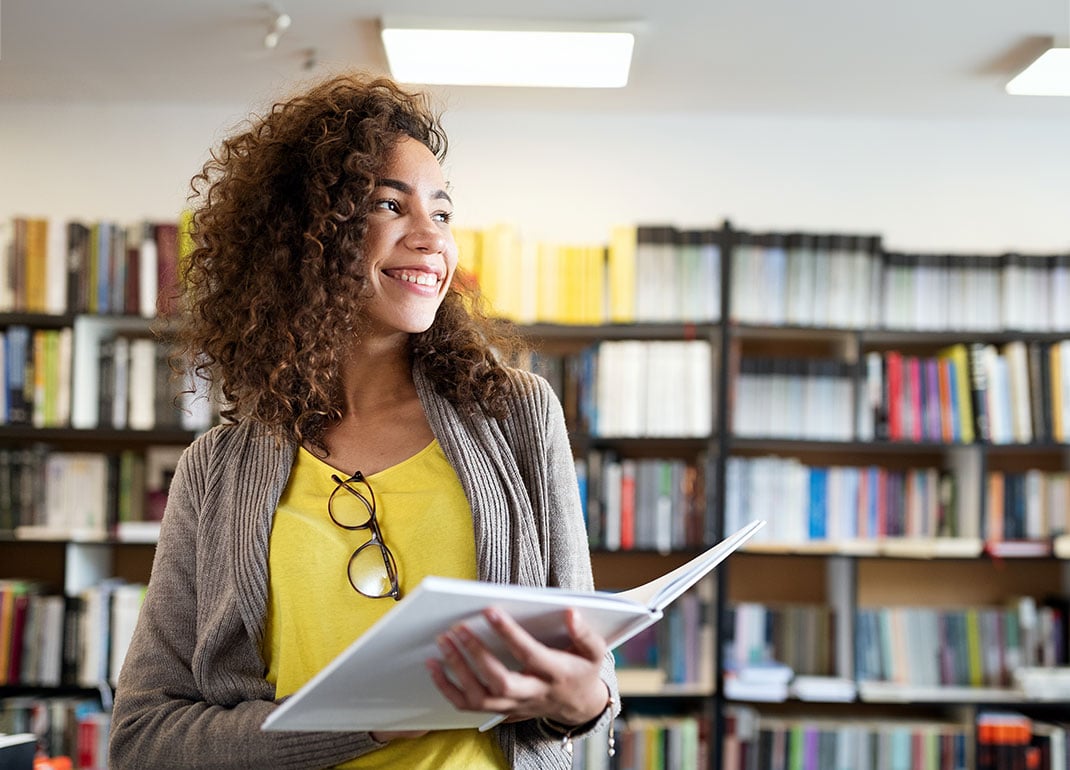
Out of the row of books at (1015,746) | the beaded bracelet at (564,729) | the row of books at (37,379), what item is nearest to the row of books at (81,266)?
the row of books at (37,379)

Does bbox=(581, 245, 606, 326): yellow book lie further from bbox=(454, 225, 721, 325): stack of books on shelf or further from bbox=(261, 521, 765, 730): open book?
bbox=(261, 521, 765, 730): open book

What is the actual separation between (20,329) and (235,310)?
8.02 ft

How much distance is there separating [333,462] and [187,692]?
307 mm

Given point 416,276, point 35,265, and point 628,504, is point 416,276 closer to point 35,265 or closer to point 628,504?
point 628,504

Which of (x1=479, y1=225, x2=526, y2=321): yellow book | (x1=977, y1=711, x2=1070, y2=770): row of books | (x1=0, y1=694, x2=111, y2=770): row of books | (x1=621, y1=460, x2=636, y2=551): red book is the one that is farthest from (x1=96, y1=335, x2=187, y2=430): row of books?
(x1=977, y1=711, x2=1070, y2=770): row of books

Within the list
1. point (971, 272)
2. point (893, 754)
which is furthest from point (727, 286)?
point (893, 754)

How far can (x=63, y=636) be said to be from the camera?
3385mm

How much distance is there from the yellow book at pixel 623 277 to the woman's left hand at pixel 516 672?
102 inches

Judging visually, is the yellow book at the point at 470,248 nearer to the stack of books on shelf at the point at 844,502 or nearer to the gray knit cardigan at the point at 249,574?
the stack of books on shelf at the point at 844,502

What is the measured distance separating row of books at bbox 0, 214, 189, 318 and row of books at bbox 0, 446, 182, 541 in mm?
482

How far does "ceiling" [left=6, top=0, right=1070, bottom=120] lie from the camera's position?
2.85 m

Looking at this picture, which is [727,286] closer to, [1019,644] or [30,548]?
[1019,644]

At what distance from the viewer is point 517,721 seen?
3.84ft

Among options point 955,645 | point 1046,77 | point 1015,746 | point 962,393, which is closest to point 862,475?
point 962,393
